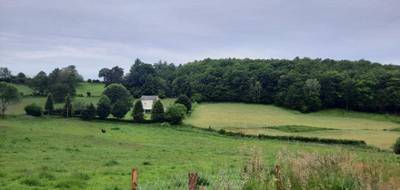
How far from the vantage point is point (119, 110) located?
83438 mm

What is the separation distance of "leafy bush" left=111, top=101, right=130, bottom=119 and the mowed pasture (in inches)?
476

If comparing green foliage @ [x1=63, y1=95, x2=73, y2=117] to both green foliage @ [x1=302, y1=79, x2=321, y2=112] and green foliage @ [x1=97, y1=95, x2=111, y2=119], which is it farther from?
green foliage @ [x1=302, y1=79, x2=321, y2=112]

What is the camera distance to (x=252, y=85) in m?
109

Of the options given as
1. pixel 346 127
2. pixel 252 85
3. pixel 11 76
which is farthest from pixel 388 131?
pixel 11 76

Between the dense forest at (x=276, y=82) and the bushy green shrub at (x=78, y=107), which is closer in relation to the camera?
the bushy green shrub at (x=78, y=107)

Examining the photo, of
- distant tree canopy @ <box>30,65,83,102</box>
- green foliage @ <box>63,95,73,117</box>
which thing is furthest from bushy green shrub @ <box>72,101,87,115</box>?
distant tree canopy @ <box>30,65,83,102</box>

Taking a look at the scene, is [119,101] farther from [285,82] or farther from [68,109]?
[285,82]

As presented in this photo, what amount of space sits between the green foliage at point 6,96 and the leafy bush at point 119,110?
18786 millimetres

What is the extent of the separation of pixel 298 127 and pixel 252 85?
35.0 meters

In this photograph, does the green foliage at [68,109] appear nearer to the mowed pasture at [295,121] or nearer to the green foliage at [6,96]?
the green foliage at [6,96]

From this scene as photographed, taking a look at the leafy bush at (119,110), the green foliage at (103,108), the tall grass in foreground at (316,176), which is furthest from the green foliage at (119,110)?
the tall grass in foreground at (316,176)

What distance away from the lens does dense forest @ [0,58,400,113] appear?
3873 inches

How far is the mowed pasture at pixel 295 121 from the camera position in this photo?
6925cm

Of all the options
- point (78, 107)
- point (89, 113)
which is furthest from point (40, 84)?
point (89, 113)
